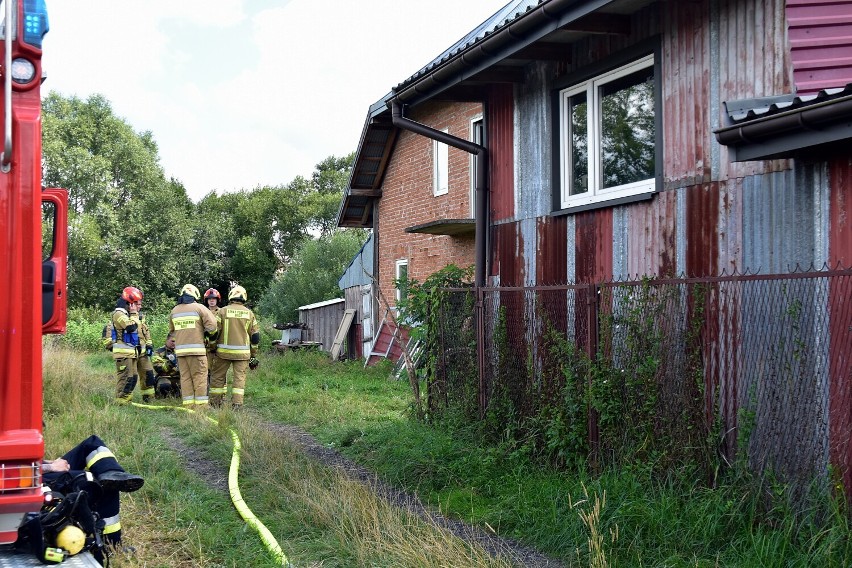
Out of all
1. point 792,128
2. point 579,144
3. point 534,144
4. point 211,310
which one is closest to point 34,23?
point 792,128

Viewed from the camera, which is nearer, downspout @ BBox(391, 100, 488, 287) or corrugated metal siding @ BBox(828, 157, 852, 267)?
corrugated metal siding @ BBox(828, 157, 852, 267)

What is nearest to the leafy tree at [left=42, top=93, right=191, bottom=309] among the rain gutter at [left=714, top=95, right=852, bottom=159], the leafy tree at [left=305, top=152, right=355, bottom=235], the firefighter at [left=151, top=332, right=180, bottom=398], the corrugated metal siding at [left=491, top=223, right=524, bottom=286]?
the leafy tree at [left=305, top=152, right=355, bottom=235]

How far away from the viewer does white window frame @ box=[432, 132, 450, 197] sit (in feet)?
49.4

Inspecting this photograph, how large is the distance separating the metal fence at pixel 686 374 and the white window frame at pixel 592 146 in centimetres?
104

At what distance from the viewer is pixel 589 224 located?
7.80m

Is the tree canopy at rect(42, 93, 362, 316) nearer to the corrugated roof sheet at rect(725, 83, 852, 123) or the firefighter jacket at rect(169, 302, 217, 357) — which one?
the firefighter jacket at rect(169, 302, 217, 357)

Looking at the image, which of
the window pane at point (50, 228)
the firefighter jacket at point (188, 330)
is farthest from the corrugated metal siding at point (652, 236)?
the firefighter jacket at point (188, 330)

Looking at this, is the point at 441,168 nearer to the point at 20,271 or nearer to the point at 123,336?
the point at 123,336

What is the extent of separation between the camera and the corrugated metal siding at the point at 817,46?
5883mm

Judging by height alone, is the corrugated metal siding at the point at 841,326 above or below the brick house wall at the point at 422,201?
below

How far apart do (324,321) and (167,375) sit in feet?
26.4

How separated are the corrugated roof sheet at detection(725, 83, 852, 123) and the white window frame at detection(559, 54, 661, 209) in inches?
53.0

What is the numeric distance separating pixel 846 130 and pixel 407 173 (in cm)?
1238

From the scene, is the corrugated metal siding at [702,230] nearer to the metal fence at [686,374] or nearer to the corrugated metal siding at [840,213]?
the metal fence at [686,374]
